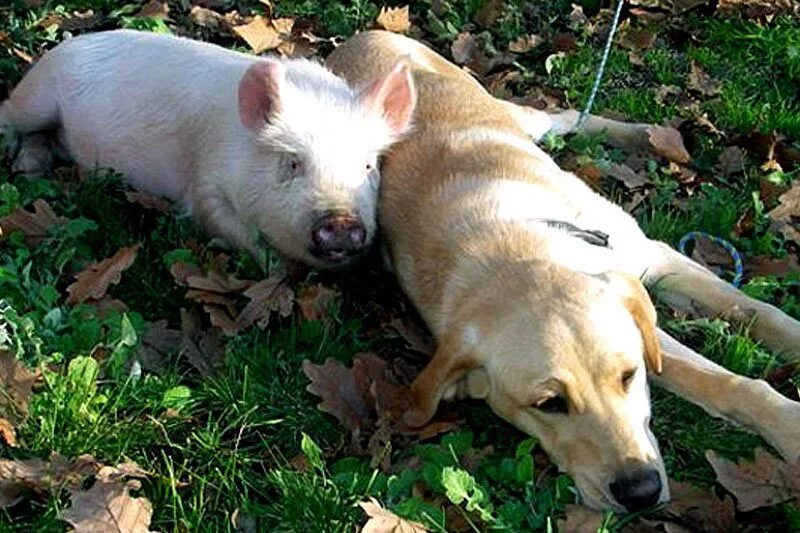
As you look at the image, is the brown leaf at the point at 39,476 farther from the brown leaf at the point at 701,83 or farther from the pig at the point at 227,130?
the brown leaf at the point at 701,83

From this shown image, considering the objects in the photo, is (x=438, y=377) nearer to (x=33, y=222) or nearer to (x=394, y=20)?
(x=33, y=222)

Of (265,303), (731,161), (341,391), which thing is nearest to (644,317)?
(341,391)

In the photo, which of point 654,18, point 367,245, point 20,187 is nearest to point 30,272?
point 20,187

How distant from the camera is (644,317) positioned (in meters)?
3.61

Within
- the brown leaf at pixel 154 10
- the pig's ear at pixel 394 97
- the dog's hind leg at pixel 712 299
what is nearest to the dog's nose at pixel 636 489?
the dog's hind leg at pixel 712 299

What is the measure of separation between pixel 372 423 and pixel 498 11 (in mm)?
3893

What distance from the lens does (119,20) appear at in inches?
256

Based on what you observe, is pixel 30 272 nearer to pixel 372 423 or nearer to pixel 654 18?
pixel 372 423

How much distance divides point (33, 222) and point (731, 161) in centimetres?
299

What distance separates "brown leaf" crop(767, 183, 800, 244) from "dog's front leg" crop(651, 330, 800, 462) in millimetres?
1138

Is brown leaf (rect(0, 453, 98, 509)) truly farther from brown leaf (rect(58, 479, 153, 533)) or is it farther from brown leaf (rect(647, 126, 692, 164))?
brown leaf (rect(647, 126, 692, 164))

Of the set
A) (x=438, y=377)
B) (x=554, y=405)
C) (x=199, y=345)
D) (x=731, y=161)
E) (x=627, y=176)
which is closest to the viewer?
(x=554, y=405)

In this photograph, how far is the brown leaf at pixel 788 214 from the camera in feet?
15.8

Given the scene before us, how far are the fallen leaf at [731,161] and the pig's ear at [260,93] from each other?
2088 millimetres
